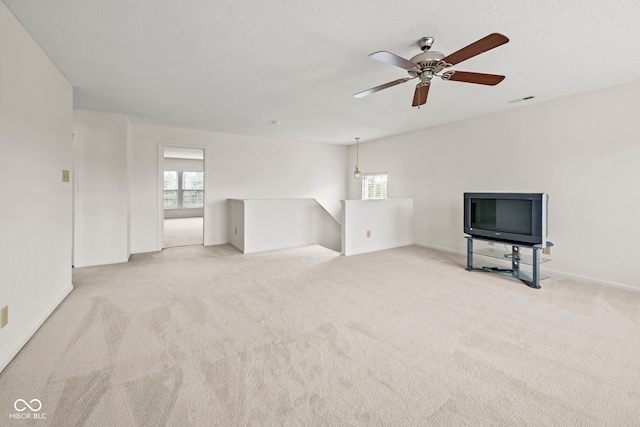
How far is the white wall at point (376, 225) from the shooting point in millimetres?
4773

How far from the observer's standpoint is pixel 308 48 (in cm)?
231

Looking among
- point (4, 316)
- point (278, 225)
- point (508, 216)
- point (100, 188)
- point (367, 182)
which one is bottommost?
point (4, 316)

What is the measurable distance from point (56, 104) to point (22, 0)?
1188 mm

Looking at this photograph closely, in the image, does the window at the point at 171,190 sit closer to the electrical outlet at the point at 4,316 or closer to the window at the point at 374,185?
the window at the point at 374,185

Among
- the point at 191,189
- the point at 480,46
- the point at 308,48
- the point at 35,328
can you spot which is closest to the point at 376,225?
the point at 308,48

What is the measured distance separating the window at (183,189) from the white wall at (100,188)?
22.0 feet

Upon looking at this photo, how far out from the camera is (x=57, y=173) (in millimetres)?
2658

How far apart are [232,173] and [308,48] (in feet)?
12.8

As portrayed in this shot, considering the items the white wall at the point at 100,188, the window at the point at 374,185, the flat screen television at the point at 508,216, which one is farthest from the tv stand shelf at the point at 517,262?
the white wall at the point at 100,188

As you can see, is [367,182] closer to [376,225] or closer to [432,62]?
[376,225]

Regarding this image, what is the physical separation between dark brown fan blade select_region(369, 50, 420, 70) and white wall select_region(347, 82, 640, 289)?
287 centimetres

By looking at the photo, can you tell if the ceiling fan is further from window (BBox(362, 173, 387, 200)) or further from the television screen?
window (BBox(362, 173, 387, 200))

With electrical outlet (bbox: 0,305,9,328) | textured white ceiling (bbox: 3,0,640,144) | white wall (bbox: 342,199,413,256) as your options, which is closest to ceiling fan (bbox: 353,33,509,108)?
textured white ceiling (bbox: 3,0,640,144)

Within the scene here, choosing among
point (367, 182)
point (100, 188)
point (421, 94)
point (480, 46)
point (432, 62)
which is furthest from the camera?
point (367, 182)
